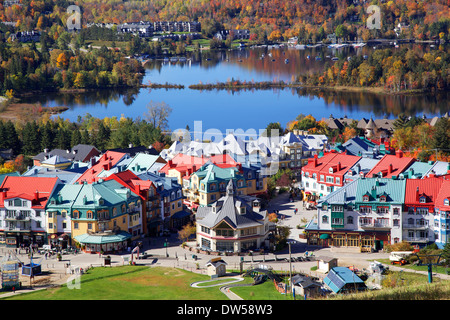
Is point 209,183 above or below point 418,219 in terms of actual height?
above

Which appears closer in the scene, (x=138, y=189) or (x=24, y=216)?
(x=24, y=216)

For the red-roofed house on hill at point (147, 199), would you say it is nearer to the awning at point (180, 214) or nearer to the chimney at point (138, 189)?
the chimney at point (138, 189)

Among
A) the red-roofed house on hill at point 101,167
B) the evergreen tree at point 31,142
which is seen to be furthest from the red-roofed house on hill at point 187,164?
the evergreen tree at point 31,142

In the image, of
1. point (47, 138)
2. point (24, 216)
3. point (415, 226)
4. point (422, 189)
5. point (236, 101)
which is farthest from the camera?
point (236, 101)

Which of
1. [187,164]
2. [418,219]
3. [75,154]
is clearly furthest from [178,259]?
[75,154]

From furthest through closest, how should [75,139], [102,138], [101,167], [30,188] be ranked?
[102,138] → [75,139] → [101,167] → [30,188]

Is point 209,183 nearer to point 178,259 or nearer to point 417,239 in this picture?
point 178,259

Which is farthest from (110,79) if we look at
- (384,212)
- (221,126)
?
(384,212)
